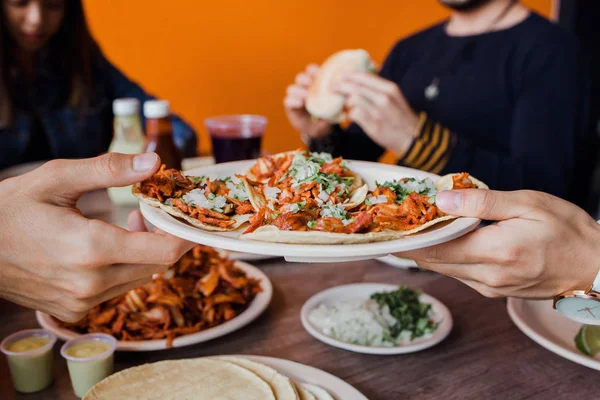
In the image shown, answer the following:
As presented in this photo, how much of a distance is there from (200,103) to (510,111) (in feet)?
8.39

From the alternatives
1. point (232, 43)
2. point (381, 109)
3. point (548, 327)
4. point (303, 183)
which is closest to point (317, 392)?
point (303, 183)

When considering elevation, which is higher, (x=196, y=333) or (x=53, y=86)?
(x=53, y=86)

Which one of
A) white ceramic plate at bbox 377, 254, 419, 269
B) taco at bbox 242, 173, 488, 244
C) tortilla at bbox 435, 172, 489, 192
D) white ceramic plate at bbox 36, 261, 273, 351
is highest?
taco at bbox 242, 173, 488, 244

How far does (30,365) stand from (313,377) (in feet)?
2.00

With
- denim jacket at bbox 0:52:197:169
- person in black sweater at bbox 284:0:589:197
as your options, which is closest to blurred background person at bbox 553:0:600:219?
person in black sweater at bbox 284:0:589:197

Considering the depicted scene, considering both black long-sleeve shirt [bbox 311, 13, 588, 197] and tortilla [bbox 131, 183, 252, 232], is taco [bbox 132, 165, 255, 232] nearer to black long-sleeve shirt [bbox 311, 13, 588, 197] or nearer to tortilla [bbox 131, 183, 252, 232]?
tortilla [bbox 131, 183, 252, 232]

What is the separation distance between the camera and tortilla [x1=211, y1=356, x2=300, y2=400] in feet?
3.49

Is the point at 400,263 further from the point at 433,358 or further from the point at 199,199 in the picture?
the point at 199,199

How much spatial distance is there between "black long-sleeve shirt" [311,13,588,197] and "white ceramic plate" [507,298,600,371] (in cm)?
97

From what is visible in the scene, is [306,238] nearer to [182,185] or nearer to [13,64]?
[182,185]

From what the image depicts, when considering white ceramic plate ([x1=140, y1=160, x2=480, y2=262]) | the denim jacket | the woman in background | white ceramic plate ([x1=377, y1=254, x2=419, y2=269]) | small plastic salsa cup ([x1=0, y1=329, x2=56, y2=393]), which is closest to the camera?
white ceramic plate ([x1=140, y1=160, x2=480, y2=262])

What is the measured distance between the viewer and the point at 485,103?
9.10ft

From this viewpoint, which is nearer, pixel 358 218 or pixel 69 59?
pixel 358 218

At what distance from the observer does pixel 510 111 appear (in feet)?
8.97
